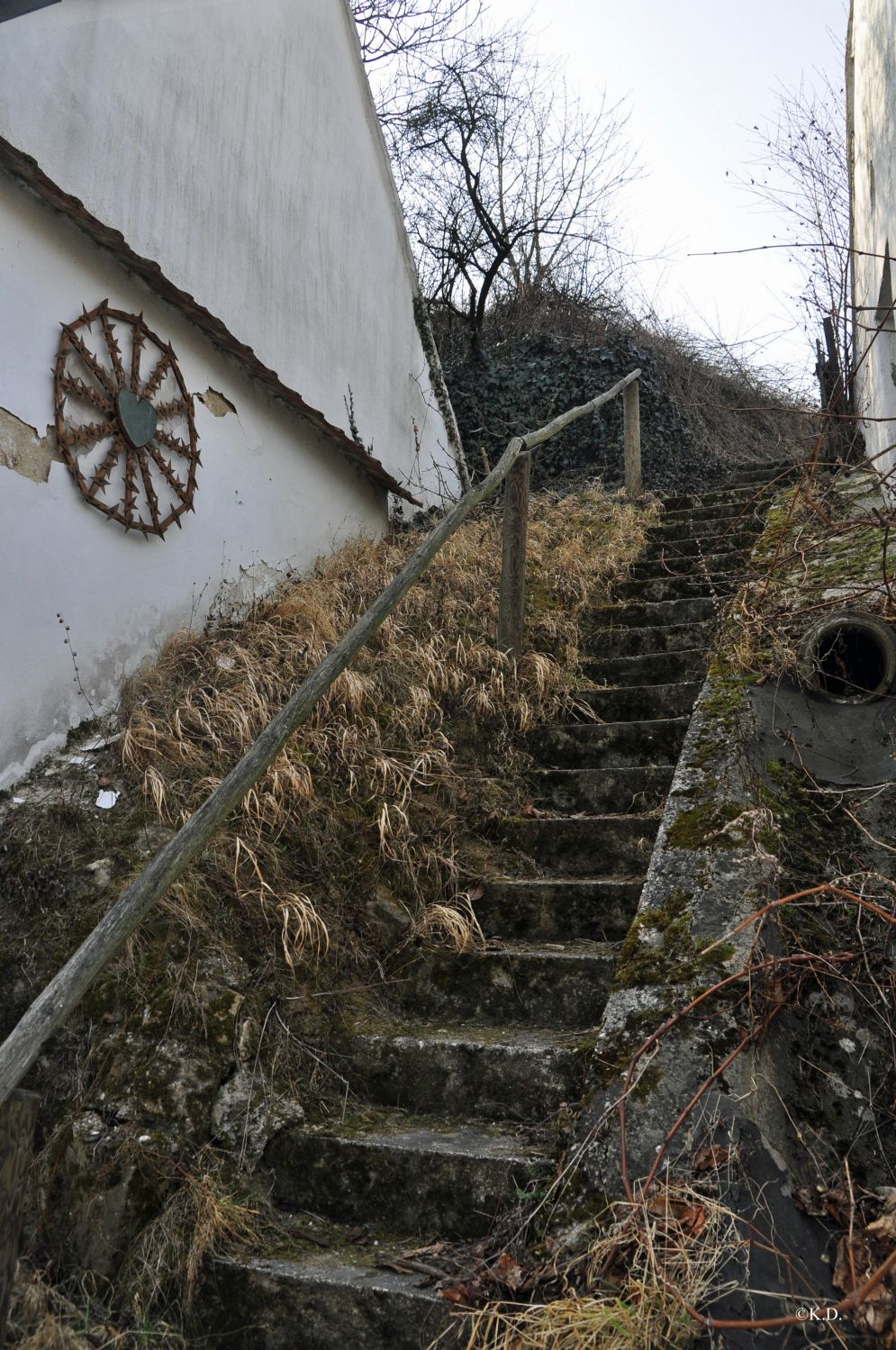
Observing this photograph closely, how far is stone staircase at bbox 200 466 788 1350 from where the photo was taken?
219 centimetres

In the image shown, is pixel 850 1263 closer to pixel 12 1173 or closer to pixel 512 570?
pixel 12 1173

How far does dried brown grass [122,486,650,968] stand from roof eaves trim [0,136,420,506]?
126 centimetres

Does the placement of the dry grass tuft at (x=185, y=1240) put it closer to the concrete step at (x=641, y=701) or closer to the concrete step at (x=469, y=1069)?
the concrete step at (x=469, y=1069)

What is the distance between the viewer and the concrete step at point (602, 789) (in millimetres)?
3625

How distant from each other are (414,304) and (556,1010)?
7039 mm

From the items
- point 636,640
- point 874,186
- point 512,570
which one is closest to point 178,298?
point 512,570

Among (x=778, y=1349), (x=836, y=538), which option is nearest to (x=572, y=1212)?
(x=778, y=1349)

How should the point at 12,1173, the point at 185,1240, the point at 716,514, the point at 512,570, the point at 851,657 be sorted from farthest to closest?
the point at 716,514
the point at 512,570
the point at 851,657
the point at 185,1240
the point at 12,1173

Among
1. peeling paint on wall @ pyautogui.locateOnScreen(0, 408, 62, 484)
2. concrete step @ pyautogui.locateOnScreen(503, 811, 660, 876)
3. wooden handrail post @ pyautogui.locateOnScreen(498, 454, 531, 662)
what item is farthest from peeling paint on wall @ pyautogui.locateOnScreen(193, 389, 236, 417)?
concrete step @ pyautogui.locateOnScreen(503, 811, 660, 876)

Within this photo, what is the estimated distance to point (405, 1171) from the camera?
243cm

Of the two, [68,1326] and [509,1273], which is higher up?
[509,1273]

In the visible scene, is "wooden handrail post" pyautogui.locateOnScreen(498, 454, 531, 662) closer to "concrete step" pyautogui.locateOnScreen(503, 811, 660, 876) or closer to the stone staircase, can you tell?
the stone staircase

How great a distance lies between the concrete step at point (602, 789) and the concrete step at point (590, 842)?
15 centimetres

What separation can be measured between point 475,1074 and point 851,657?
1882 millimetres
